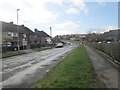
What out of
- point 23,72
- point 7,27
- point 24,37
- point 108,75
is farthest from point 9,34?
point 108,75

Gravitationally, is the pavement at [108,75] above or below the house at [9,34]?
below

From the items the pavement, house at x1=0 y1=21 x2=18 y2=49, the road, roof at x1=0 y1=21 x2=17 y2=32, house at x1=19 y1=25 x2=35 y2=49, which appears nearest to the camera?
the pavement

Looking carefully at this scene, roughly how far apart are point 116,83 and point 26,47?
185ft

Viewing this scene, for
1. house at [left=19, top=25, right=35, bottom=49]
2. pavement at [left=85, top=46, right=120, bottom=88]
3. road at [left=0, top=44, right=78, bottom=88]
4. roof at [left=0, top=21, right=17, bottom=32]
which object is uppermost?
roof at [left=0, top=21, right=17, bottom=32]

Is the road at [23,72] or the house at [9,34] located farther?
the house at [9,34]

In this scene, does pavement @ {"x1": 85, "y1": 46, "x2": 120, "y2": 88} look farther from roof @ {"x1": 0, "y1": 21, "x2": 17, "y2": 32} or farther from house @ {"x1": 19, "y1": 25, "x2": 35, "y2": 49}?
house @ {"x1": 19, "y1": 25, "x2": 35, "y2": 49}

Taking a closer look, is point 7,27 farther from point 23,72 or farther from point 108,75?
point 108,75

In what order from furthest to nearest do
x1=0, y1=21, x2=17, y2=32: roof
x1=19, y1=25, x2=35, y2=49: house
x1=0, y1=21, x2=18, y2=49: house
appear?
x1=19, y1=25, x2=35, y2=49: house, x1=0, y1=21, x2=17, y2=32: roof, x1=0, y1=21, x2=18, y2=49: house

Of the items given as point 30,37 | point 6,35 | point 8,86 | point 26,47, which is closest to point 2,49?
point 26,47

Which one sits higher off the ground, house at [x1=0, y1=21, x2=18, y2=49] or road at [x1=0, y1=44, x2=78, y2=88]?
house at [x1=0, y1=21, x2=18, y2=49]

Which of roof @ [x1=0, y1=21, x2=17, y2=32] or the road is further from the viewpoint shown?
roof @ [x1=0, y1=21, x2=17, y2=32]

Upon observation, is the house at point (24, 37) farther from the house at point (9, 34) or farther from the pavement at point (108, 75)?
the pavement at point (108, 75)

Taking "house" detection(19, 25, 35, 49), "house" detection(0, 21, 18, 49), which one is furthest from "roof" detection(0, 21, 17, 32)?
"house" detection(19, 25, 35, 49)

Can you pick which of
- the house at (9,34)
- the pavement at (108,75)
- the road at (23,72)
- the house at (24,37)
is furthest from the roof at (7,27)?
the pavement at (108,75)
